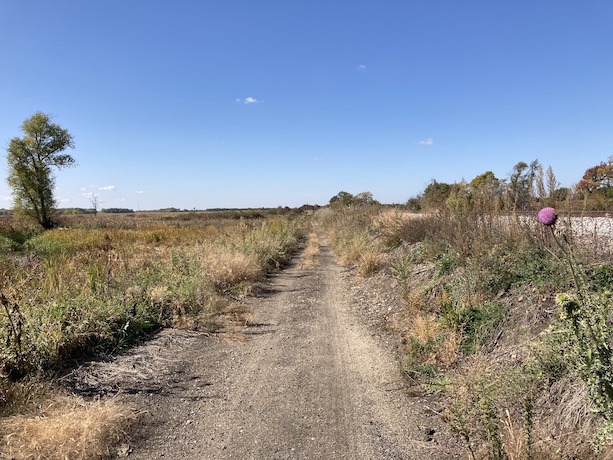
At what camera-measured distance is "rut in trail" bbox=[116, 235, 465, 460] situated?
121 inches

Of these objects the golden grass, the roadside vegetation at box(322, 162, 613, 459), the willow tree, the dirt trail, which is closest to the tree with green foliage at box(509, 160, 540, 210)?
the roadside vegetation at box(322, 162, 613, 459)

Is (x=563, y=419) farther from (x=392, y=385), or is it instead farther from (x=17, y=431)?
(x=17, y=431)

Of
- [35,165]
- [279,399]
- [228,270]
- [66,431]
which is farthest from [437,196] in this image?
[35,165]

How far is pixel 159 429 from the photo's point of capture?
330 centimetres

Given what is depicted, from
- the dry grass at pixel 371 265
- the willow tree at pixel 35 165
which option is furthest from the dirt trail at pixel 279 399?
the willow tree at pixel 35 165

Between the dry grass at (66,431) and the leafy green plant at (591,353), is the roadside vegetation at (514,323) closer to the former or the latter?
the leafy green plant at (591,353)

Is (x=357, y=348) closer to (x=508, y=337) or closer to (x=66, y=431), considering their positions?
(x=508, y=337)

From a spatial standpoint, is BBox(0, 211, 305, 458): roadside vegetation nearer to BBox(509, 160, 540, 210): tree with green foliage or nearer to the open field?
the open field

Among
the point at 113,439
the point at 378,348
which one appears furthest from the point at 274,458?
the point at 378,348

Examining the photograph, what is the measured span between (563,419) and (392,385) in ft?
5.72

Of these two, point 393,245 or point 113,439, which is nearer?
point 113,439

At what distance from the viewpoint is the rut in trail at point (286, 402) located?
3.07 metres

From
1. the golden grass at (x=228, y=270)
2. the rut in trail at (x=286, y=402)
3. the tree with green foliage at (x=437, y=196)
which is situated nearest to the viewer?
the rut in trail at (x=286, y=402)

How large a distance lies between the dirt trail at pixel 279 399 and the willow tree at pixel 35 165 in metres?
41.7
